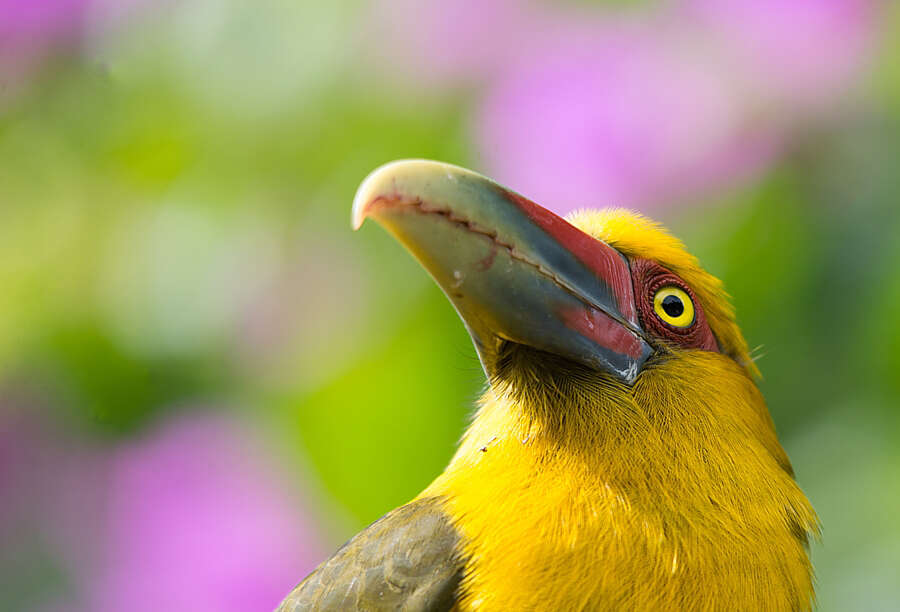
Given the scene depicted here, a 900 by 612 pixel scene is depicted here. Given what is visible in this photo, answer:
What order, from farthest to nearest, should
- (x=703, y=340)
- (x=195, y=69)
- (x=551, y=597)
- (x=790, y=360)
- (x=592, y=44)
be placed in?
(x=195, y=69), (x=592, y=44), (x=790, y=360), (x=703, y=340), (x=551, y=597)

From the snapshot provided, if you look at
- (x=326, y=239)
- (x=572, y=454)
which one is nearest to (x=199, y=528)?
(x=326, y=239)

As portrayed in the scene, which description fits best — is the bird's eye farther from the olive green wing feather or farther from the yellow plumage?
the olive green wing feather

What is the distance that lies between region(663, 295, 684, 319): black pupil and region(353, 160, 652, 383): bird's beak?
0.32ft

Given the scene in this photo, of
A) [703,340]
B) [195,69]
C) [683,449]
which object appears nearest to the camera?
[683,449]

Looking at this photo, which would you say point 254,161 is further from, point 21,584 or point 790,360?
point 790,360

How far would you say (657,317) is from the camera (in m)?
2.01

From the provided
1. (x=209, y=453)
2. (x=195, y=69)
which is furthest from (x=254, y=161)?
(x=209, y=453)

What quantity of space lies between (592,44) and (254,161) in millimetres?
1120

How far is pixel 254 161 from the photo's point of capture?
3260 mm

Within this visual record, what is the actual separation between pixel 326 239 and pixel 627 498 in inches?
69.4

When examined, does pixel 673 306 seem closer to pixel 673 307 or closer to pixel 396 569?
pixel 673 307

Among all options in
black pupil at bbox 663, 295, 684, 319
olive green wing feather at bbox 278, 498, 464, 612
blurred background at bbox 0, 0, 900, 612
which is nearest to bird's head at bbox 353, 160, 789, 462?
black pupil at bbox 663, 295, 684, 319

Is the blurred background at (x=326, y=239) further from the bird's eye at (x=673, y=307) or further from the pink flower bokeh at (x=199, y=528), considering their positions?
the bird's eye at (x=673, y=307)

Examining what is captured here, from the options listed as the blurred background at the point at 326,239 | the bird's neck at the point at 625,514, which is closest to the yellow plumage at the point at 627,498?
the bird's neck at the point at 625,514
